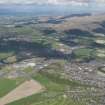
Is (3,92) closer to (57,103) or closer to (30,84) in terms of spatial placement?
(30,84)

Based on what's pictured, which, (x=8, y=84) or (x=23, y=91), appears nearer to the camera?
(x=23, y=91)

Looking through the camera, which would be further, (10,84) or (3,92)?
(10,84)

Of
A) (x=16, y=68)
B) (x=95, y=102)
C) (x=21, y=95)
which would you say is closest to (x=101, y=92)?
(x=95, y=102)

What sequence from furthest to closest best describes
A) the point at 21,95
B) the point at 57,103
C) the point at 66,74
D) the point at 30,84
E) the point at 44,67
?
the point at 44,67
the point at 66,74
the point at 30,84
the point at 21,95
the point at 57,103

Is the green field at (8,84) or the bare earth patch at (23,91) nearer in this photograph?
the bare earth patch at (23,91)

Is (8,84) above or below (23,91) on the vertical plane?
below

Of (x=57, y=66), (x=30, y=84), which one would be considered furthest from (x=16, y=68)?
(x=30, y=84)

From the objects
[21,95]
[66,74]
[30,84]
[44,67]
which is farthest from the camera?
[44,67]

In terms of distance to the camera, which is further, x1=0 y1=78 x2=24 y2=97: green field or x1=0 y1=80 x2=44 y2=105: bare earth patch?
x1=0 y1=78 x2=24 y2=97: green field
